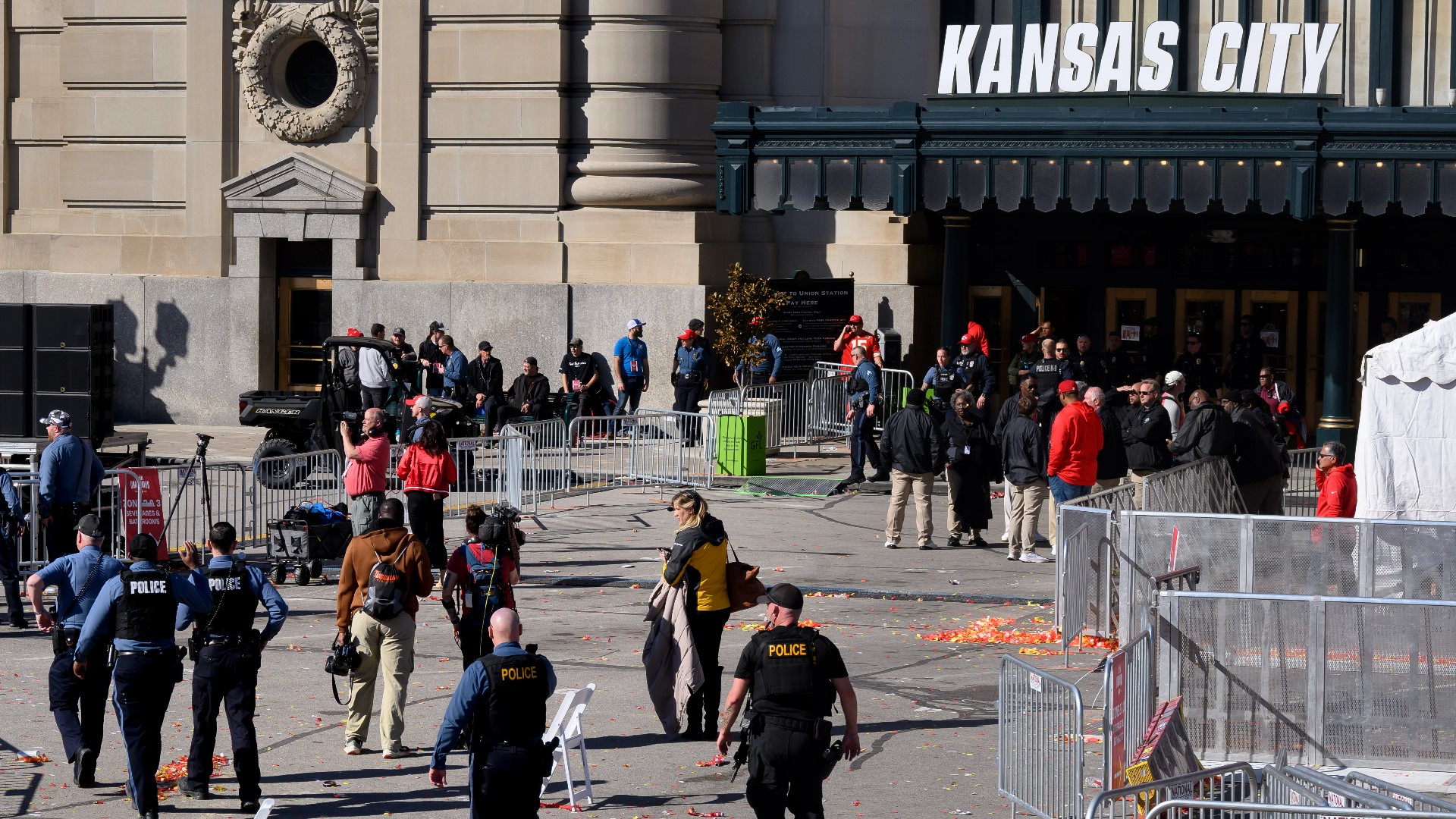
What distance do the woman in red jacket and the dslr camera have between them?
15.6ft

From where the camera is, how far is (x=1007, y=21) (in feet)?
103

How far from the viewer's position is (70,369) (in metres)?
22.5

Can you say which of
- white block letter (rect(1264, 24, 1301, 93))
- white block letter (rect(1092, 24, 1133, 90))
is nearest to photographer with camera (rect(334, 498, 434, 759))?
white block letter (rect(1092, 24, 1133, 90))

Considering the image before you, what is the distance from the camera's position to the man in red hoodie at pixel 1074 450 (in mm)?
18609

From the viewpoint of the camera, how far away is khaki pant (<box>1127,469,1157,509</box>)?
1798 centimetres

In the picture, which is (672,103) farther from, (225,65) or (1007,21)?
(225,65)

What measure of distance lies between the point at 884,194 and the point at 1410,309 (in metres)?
9.28

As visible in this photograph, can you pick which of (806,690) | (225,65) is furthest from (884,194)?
(806,690)

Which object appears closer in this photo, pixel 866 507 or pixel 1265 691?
pixel 1265 691

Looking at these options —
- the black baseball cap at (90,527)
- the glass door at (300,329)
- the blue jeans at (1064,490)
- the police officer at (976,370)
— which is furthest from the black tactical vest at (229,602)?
the glass door at (300,329)

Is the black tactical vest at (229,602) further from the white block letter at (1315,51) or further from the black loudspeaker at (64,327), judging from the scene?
the white block letter at (1315,51)

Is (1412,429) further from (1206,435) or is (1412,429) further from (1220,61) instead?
(1220,61)

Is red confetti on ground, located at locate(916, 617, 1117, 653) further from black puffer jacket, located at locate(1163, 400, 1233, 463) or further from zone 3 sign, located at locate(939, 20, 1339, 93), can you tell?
zone 3 sign, located at locate(939, 20, 1339, 93)

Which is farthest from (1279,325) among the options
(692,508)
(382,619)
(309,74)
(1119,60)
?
(382,619)
